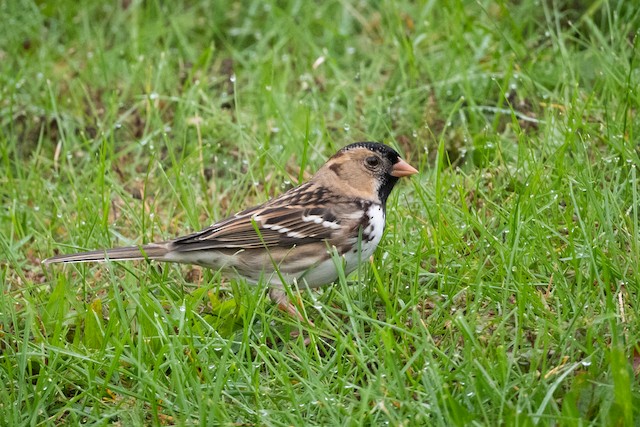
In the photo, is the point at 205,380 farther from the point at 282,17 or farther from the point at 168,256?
the point at 282,17

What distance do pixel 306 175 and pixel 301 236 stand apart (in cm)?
130

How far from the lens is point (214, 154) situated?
6566 mm

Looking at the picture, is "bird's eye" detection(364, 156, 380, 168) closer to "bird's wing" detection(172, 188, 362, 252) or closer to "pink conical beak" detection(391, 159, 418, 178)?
"pink conical beak" detection(391, 159, 418, 178)

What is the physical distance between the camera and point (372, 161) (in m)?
5.20

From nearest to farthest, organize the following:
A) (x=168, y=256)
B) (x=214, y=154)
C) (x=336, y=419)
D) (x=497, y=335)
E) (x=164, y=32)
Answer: (x=336, y=419) < (x=497, y=335) < (x=168, y=256) < (x=214, y=154) < (x=164, y=32)

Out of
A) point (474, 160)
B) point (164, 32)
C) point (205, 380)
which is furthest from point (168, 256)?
point (164, 32)

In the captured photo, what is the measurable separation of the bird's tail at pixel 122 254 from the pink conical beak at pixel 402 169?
1.17 metres

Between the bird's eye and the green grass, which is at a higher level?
the bird's eye

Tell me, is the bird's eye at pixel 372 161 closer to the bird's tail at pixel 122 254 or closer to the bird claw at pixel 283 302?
the bird claw at pixel 283 302

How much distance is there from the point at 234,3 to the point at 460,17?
213 cm

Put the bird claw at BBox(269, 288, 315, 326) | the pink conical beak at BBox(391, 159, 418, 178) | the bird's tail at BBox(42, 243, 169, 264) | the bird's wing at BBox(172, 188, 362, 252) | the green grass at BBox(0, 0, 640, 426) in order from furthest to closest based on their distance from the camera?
the pink conical beak at BBox(391, 159, 418, 178), the bird's wing at BBox(172, 188, 362, 252), the bird's tail at BBox(42, 243, 169, 264), the bird claw at BBox(269, 288, 315, 326), the green grass at BBox(0, 0, 640, 426)

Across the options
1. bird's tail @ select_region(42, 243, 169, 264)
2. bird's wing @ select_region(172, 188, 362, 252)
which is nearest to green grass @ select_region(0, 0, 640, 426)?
bird's tail @ select_region(42, 243, 169, 264)

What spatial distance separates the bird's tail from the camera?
188 inches

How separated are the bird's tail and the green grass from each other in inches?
2.7
